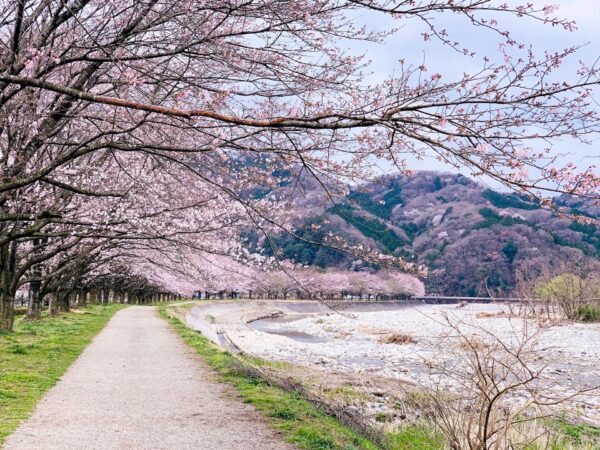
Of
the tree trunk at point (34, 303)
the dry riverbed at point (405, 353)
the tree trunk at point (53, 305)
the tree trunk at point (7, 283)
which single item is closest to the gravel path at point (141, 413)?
the dry riverbed at point (405, 353)

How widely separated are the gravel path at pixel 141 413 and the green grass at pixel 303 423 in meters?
0.24

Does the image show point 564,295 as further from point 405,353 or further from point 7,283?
point 7,283

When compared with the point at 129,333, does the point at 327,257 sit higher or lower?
higher

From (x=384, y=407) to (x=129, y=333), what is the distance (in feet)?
39.9

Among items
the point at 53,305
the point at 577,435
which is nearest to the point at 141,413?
the point at 577,435

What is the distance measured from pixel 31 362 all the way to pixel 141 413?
5263 mm

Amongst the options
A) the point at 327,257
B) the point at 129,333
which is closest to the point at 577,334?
the point at 129,333

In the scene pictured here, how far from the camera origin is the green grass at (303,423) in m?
6.68

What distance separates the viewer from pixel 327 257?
367ft

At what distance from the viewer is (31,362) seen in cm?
1187

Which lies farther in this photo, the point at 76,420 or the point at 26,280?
the point at 26,280

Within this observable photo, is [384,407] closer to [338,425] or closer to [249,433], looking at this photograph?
[338,425]

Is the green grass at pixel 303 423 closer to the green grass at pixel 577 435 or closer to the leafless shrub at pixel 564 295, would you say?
the green grass at pixel 577 435

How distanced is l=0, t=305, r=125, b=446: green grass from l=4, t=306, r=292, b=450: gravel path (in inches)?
8.1
